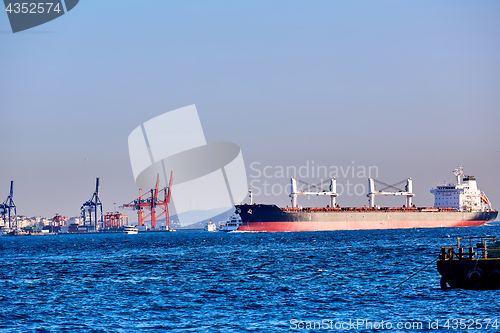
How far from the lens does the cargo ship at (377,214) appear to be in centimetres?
12569

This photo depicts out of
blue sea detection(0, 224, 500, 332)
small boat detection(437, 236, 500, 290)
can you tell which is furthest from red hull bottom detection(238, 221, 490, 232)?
small boat detection(437, 236, 500, 290)

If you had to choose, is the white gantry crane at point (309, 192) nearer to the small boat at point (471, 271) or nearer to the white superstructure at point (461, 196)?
the white superstructure at point (461, 196)

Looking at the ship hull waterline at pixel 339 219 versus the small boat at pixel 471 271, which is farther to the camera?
the ship hull waterline at pixel 339 219

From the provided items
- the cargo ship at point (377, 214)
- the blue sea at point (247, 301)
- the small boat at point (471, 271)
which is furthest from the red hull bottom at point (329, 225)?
the small boat at point (471, 271)

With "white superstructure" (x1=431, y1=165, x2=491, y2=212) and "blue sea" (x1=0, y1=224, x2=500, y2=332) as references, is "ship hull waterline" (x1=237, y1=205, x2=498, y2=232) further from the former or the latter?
"blue sea" (x1=0, y1=224, x2=500, y2=332)

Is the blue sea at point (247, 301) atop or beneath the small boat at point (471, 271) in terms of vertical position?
beneath

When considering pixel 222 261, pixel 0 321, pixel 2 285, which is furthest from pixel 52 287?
pixel 222 261

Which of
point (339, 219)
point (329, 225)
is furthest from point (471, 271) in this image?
point (339, 219)

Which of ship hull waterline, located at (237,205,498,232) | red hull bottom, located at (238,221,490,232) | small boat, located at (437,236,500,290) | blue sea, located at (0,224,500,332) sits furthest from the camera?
red hull bottom, located at (238,221,490,232)

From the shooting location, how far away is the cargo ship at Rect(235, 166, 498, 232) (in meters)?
126

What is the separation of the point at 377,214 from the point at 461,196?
1187 inches

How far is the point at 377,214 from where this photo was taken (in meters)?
136

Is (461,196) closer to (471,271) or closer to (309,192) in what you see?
(309,192)

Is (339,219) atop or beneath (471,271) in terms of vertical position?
atop
